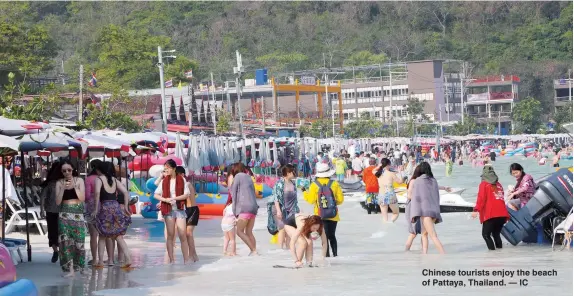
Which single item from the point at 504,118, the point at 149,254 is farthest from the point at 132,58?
the point at 149,254

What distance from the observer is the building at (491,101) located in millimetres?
161250

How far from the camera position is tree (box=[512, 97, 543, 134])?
156 m

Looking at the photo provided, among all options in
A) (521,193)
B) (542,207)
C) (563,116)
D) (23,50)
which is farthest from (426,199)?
(563,116)

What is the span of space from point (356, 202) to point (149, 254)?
15.8m

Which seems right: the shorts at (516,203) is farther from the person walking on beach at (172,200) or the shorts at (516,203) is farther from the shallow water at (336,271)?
the person walking on beach at (172,200)

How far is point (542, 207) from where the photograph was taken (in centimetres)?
1659

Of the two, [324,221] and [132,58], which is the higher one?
[132,58]

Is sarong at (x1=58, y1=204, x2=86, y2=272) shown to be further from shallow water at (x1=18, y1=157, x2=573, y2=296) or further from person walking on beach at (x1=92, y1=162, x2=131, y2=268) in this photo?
person walking on beach at (x1=92, y1=162, x2=131, y2=268)

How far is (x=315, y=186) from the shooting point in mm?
15609

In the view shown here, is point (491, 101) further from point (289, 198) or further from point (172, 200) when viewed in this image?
point (172, 200)

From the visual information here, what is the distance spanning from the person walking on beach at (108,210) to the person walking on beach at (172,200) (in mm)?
530

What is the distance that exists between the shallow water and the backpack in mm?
637

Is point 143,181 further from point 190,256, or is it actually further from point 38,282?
point 38,282

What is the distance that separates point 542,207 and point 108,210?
6.14 meters
